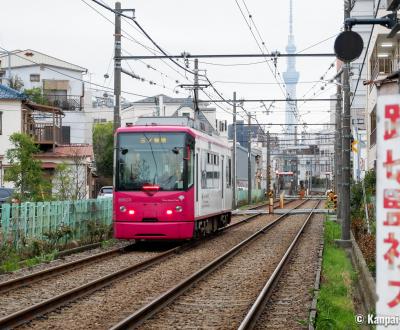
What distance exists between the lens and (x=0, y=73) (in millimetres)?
54438

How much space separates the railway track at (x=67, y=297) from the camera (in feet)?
28.9

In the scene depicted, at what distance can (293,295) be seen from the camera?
38.2 ft

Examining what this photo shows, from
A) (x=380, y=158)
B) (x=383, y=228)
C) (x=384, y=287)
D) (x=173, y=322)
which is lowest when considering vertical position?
(x=173, y=322)

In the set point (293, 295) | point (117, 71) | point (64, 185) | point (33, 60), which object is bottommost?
point (293, 295)

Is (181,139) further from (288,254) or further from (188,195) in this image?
(288,254)

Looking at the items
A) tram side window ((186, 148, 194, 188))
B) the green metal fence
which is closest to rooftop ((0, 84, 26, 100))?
the green metal fence

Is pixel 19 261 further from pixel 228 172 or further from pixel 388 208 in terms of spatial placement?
pixel 388 208

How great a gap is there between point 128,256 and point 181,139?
130 inches

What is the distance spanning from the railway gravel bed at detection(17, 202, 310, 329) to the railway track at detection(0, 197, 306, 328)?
5.7 inches

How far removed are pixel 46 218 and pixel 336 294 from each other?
9.39m

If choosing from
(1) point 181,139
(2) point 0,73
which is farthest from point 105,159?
(1) point 181,139

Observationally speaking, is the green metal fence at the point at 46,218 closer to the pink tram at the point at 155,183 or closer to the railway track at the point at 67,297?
the pink tram at the point at 155,183

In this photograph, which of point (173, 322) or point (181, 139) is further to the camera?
point (181, 139)

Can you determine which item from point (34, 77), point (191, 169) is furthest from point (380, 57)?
point (34, 77)
